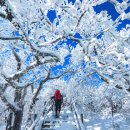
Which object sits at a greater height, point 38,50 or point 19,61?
point 19,61

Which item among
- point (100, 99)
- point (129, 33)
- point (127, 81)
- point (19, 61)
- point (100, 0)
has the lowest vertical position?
point (127, 81)

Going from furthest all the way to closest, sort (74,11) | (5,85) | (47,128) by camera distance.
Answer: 1. (47,128)
2. (5,85)
3. (74,11)

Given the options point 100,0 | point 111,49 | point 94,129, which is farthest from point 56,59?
point 94,129

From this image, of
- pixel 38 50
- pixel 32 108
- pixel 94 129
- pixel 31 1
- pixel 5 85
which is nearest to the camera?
pixel 38 50

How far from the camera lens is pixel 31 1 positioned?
6.93 metres

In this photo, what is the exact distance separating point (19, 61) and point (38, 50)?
29.1ft

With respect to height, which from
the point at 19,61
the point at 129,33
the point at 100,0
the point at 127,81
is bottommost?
the point at 127,81

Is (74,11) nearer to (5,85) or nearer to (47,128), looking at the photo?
(5,85)

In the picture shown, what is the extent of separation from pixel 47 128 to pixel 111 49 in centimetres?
626

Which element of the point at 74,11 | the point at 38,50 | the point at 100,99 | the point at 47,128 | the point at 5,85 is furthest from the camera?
the point at 100,99

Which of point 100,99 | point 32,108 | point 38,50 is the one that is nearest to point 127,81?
point 38,50

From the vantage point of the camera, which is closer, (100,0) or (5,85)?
A: (100,0)

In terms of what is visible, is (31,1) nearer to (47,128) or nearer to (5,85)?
(5,85)

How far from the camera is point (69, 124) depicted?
12242 millimetres
